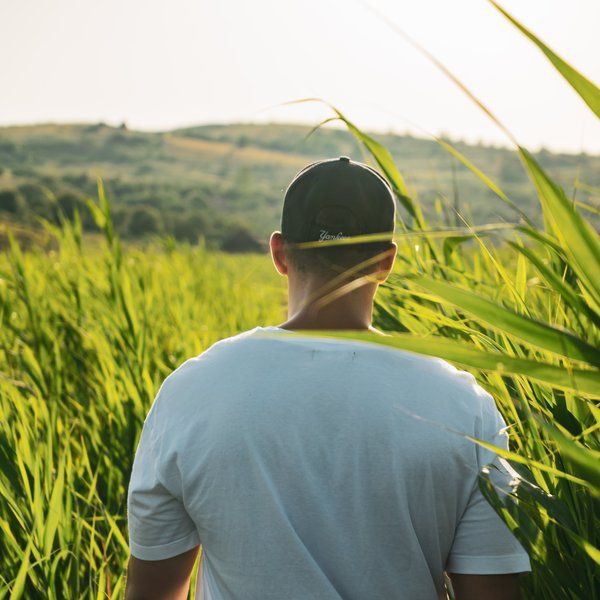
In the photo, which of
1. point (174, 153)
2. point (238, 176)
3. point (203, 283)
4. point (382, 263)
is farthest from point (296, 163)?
point (382, 263)

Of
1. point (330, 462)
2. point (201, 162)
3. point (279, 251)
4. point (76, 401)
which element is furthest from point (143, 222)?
point (201, 162)

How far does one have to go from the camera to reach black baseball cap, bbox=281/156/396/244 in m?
1.29

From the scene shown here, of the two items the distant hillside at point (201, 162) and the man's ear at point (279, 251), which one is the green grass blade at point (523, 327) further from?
the distant hillside at point (201, 162)

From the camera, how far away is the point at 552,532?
41.7 inches

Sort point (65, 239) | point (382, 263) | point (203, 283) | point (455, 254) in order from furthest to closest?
point (203, 283) → point (65, 239) → point (455, 254) → point (382, 263)

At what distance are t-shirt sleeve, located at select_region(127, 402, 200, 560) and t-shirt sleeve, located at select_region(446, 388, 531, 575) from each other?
0.46 metres

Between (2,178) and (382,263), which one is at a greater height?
(382,263)

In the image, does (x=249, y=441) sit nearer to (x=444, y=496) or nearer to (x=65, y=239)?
(x=444, y=496)

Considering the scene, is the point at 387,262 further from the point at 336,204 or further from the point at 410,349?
the point at 410,349

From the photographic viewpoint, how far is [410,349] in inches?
27.3

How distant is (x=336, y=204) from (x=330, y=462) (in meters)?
0.43

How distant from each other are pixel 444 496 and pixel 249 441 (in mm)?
302

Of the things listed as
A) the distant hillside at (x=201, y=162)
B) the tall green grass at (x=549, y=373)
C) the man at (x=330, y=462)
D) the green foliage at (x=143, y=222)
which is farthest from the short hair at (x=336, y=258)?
the distant hillside at (x=201, y=162)

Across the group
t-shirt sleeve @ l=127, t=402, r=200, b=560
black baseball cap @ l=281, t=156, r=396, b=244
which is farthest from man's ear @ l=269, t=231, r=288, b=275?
t-shirt sleeve @ l=127, t=402, r=200, b=560
